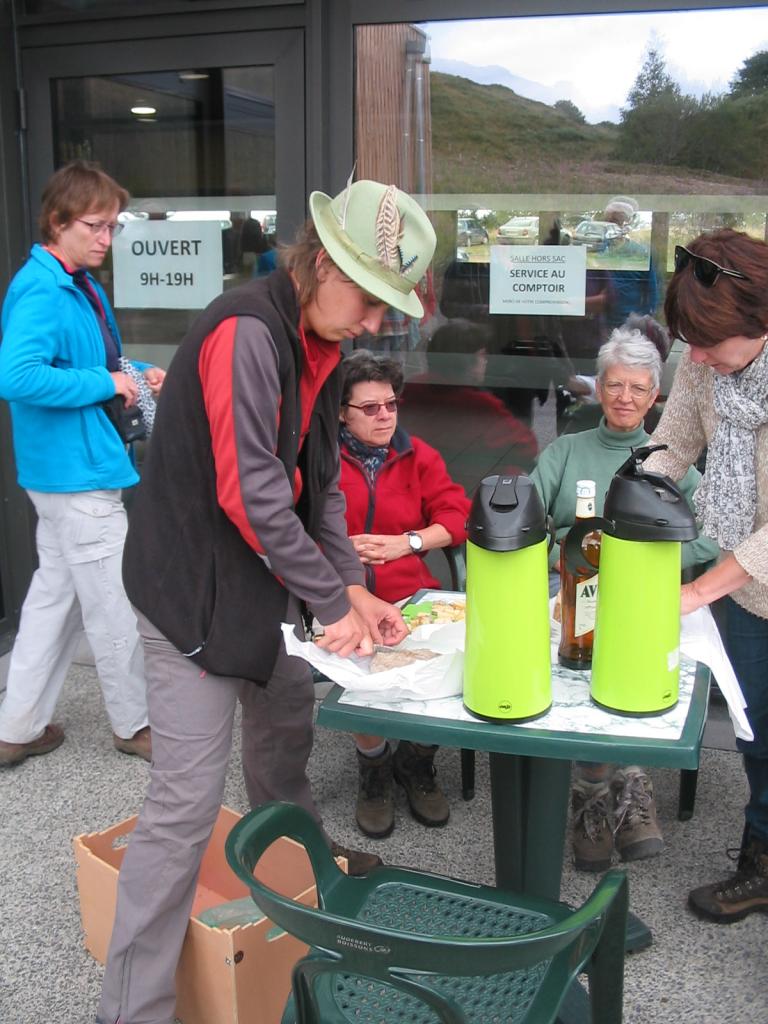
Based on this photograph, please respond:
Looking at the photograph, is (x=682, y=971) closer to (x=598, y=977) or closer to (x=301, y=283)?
(x=598, y=977)

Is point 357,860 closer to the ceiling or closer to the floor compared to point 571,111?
closer to the floor

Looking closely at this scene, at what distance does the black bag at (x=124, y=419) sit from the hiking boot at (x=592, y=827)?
177cm

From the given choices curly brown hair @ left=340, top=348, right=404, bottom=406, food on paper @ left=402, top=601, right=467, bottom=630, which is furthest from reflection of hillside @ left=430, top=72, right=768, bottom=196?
food on paper @ left=402, top=601, right=467, bottom=630

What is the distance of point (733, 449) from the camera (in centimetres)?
242

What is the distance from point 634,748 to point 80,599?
2309 mm

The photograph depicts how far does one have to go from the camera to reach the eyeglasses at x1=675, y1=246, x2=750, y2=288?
2156 millimetres

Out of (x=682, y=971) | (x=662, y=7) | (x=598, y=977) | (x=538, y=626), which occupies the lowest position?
(x=682, y=971)

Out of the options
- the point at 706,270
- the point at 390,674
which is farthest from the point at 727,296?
the point at 390,674

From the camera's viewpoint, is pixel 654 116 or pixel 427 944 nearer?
pixel 427 944

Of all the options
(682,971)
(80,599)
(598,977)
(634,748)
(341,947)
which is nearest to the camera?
(341,947)

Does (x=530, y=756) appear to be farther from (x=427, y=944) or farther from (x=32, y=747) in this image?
(x=32, y=747)

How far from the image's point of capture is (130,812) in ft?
11.0

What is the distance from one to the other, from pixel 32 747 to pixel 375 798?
1280mm

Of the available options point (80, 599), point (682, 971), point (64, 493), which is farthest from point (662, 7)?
point (682, 971)
